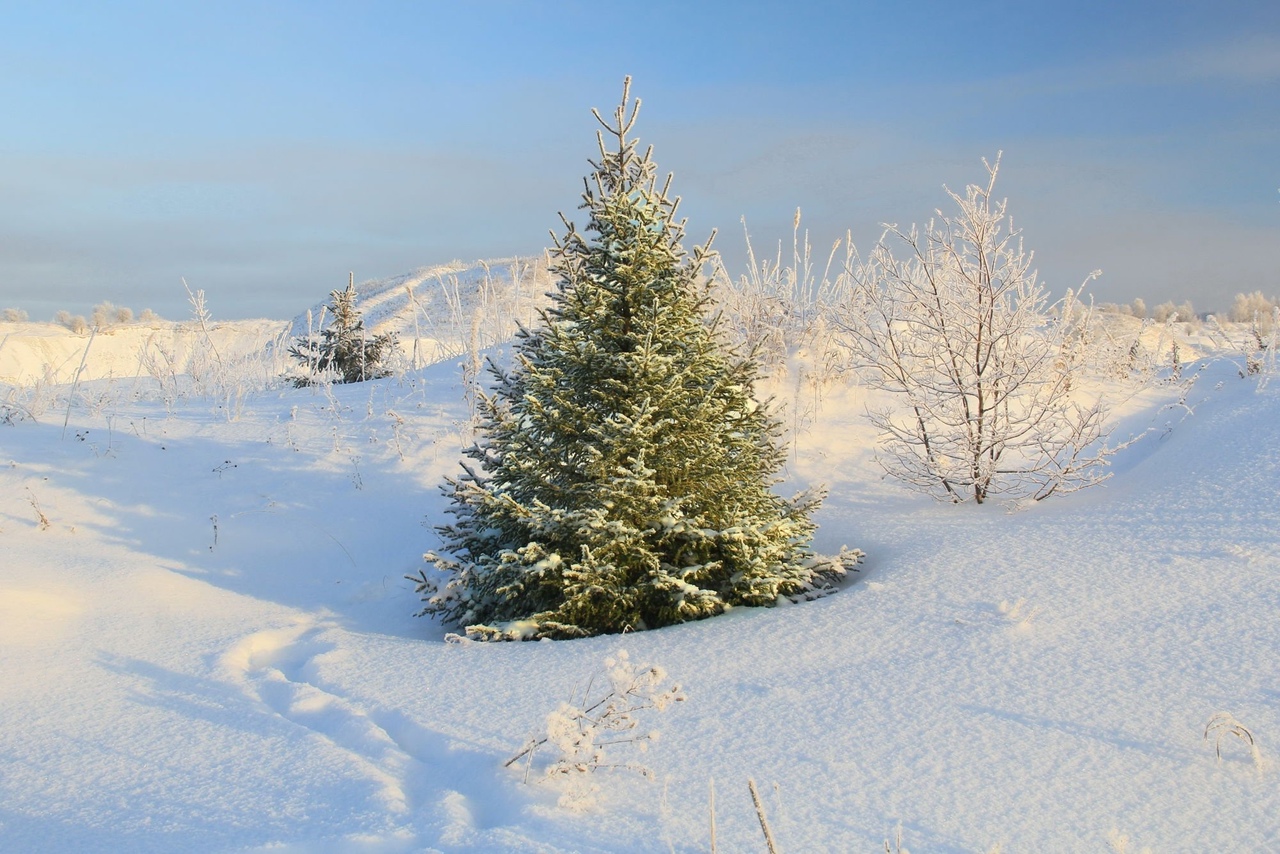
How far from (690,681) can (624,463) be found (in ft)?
5.44

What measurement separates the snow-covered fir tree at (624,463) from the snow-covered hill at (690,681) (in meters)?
0.37

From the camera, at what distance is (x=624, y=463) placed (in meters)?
5.34

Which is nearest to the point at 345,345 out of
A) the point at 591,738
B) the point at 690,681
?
the point at 690,681

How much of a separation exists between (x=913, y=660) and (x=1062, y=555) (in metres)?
1.73

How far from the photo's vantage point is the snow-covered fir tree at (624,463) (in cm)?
511

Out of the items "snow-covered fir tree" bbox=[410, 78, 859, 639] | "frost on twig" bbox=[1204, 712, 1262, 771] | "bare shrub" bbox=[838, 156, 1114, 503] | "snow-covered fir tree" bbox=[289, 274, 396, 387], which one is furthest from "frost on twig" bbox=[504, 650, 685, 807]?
"snow-covered fir tree" bbox=[289, 274, 396, 387]

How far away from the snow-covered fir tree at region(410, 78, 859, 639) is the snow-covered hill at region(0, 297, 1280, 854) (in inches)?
14.5

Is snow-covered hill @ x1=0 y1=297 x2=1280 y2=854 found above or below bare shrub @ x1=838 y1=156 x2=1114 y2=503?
below

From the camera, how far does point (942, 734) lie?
10.8 ft

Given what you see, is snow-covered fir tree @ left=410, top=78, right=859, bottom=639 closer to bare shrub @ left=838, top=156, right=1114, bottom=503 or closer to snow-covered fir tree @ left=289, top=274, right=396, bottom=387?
bare shrub @ left=838, top=156, right=1114, bottom=503

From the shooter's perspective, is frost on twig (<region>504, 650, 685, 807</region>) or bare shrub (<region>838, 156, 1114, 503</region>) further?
bare shrub (<region>838, 156, 1114, 503</region>)

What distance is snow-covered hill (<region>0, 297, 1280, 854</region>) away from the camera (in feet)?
9.33

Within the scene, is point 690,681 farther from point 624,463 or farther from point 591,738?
point 624,463

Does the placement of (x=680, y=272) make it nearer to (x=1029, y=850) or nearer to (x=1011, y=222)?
(x=1011, y=222)
